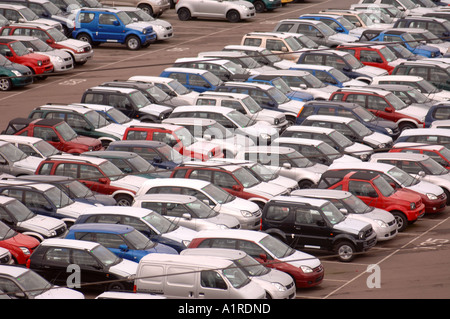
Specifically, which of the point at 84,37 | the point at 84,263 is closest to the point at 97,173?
the point at 84,263

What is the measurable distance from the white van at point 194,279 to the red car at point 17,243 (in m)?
3.24

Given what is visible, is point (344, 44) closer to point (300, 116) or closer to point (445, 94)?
point (445, 94)

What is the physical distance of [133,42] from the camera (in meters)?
42.2

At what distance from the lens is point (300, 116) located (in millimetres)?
30531

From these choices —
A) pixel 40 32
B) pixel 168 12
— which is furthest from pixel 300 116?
pixel 168 12

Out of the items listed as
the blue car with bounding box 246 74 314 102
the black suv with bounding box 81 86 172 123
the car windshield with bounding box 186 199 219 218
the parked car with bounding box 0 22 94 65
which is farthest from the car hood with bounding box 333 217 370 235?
the parked car with bounding box 0 22 94 65

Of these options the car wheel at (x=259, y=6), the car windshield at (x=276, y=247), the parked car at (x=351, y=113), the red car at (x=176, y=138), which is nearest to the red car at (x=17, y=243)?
the car windshield at (x=276, y=247)

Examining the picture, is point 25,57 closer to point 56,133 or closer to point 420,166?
point 56,133

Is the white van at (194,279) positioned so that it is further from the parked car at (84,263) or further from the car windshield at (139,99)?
the car windshield at (139,99)

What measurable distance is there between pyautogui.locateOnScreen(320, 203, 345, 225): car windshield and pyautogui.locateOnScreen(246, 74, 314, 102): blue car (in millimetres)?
10796

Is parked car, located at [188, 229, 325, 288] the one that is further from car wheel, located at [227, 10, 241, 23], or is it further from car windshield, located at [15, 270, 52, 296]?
car wheel, located at [227, 10, 241, 23]

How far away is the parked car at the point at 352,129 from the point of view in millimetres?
28891

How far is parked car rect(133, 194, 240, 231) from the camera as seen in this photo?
22.3m
